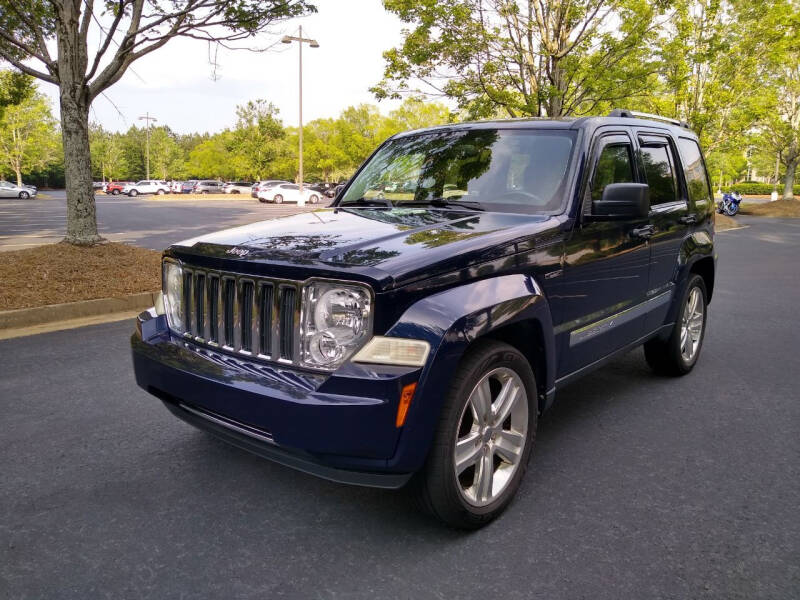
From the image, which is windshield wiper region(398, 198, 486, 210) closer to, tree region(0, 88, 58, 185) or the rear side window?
the rear side window

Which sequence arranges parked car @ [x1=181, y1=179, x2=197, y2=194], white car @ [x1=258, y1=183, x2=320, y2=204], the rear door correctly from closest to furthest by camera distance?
the rear door < white car @ [x1=258, y1=183, x2=320, y2=204] < parked car @ [x1=181, y1=179, x2=197, y2=194]

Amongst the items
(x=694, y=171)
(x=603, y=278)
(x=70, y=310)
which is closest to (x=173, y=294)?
(x=603, y=278)

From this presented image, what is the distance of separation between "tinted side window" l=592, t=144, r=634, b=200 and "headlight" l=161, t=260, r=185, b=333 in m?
2.31

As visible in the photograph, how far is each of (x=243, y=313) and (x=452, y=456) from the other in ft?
3.55

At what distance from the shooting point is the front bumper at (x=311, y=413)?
2.36 metres

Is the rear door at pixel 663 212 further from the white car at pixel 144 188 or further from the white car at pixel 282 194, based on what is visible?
the white car at pixel 144 188

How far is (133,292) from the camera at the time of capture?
26.2 ft

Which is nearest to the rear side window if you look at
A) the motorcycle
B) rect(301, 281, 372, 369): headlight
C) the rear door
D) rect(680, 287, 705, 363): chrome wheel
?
the rear door

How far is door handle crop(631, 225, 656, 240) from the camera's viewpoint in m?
3.99

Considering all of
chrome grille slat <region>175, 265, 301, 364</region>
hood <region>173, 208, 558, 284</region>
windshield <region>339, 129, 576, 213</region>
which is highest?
windshield <region>339, 129, 576, 213</region>

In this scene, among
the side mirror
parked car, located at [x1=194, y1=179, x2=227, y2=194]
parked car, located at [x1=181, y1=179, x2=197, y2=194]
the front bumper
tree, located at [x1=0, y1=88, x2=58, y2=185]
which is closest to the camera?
the front bumper

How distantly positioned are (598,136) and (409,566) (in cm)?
265

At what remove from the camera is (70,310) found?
719 cm

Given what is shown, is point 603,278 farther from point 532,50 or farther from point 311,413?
point 532,50
